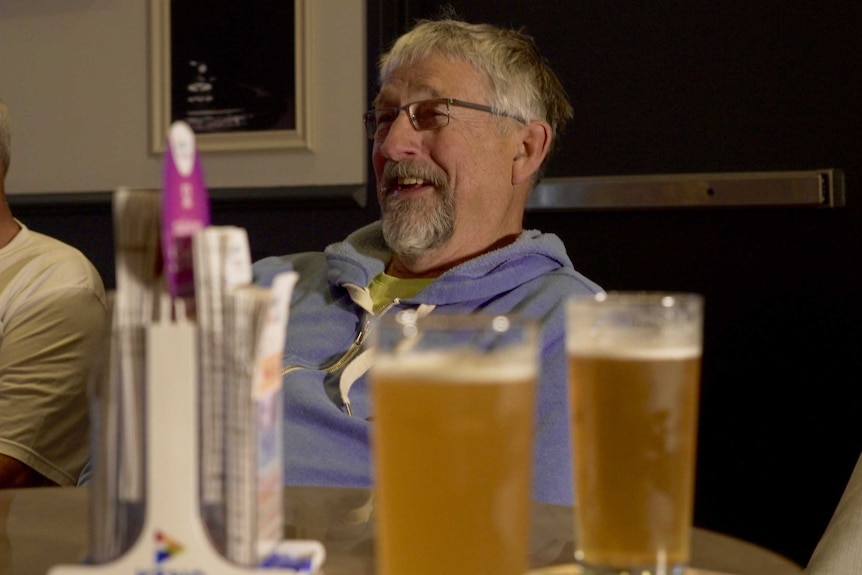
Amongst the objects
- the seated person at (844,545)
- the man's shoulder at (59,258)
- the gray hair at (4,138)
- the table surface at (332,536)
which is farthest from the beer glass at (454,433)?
the gray hair at (4,138)

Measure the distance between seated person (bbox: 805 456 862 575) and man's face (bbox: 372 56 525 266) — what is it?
0.86m

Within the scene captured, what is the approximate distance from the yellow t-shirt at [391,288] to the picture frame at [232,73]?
835 mm

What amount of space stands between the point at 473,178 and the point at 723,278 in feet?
2.33

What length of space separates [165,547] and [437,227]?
4.65ft

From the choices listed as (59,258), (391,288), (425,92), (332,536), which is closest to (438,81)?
(425,92)

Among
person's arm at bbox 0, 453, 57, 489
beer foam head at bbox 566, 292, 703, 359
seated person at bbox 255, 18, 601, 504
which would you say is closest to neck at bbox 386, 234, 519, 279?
seated person at bbox 255, 18, 601, 504

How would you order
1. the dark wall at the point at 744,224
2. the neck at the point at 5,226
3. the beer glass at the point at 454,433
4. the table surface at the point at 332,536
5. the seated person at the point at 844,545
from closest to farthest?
the beer glass at the point at 454,433, the table surface at the point at 332,536, the seated person at the point at 844,545, the neck at the point at 5,226, the dark wall at the point at 744,224

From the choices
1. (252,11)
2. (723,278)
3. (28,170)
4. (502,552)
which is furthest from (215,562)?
(28,170)

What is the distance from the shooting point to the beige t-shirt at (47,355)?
6.98 ft

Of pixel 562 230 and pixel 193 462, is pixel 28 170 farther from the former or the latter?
pixel 193 462

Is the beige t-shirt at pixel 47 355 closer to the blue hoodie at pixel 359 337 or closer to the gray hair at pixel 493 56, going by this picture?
the blue hoodie at pixel 359 337

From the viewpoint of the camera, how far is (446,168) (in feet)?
6.84

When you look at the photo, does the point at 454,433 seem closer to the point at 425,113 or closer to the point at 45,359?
the point at 425,113

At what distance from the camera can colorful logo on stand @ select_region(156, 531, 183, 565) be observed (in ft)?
2.16
